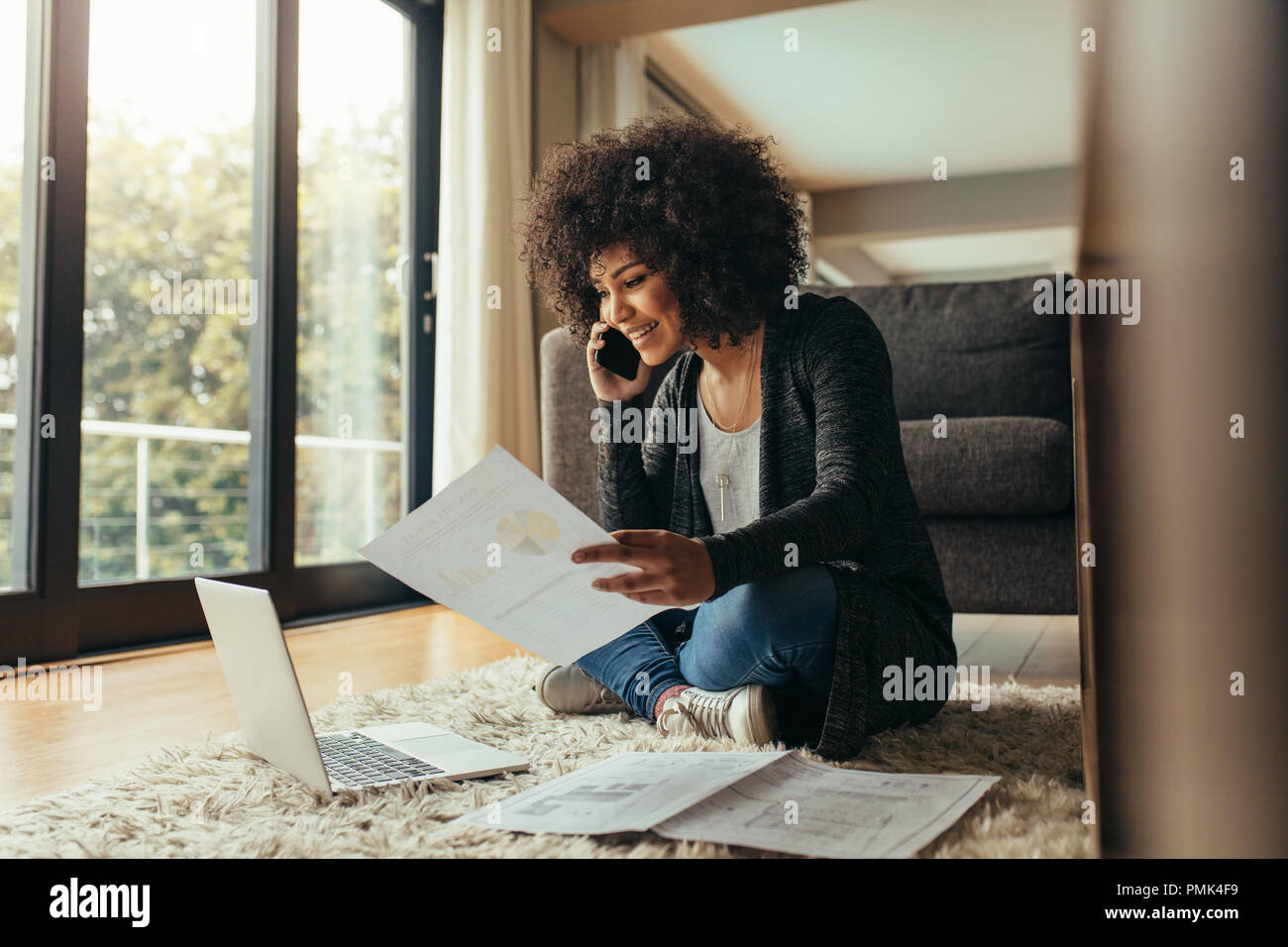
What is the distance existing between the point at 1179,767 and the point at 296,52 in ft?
9.83

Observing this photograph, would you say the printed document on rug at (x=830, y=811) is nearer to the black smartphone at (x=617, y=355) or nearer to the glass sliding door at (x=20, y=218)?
the black smartphone at (x=617, y=355)

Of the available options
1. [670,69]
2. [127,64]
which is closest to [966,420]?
[127,64]

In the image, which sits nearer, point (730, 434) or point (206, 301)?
point (730, 434)

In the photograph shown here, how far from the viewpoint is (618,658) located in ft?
4.33

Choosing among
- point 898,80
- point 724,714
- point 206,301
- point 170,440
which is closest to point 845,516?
point 724,714

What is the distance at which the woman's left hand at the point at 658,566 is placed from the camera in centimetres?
85

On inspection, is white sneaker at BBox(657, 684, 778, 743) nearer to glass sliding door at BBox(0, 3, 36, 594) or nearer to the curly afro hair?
the curly afro hair

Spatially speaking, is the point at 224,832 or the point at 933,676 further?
the point at 933,676

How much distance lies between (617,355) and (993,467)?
3.23ft

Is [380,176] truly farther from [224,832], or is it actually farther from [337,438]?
[224,832]

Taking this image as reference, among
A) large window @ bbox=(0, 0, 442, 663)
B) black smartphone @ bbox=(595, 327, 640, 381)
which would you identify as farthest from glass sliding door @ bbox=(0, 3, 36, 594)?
black smartphone @ bbox=(595, 327, 640, 381)

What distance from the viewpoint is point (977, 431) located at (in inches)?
79.4

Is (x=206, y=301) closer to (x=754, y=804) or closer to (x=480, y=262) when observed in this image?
(x=480, y=262)

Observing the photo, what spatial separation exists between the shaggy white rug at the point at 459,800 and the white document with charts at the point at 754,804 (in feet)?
0.06
